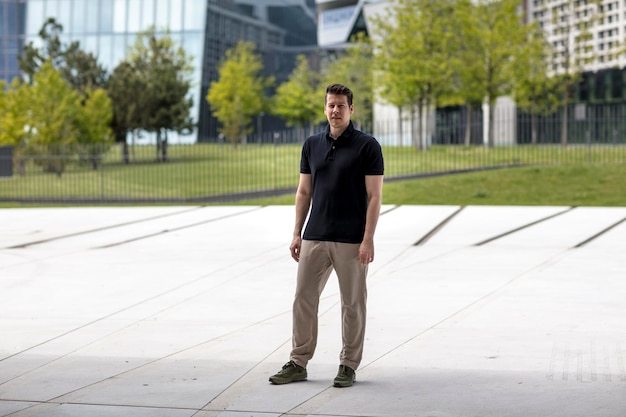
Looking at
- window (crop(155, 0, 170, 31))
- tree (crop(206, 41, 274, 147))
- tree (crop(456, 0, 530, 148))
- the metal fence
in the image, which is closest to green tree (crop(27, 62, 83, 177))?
the metal fence

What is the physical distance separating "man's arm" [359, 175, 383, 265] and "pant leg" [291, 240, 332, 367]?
0.83ft

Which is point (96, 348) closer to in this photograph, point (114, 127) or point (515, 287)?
point (515, 287)

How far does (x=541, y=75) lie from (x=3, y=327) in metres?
37.7

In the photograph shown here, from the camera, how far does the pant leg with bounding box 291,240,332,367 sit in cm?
693

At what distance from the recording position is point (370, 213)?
22.4ft

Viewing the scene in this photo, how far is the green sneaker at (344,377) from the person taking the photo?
6770 millimetres

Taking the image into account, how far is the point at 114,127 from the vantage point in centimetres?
4891

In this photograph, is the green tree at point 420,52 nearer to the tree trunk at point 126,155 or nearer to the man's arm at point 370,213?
the tree trunk at point 126,155

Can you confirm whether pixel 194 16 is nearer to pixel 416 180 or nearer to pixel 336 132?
pixel 416 180

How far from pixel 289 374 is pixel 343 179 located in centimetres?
129

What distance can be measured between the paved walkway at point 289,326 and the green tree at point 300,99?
168 ft

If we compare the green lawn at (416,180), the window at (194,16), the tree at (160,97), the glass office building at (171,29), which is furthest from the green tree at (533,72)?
the window at (194,16)

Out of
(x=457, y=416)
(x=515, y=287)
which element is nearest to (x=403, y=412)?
(x=457, y=416)

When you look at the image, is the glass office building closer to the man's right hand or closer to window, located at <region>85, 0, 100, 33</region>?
window, located at <region>85, 0, 100, 33</region>
